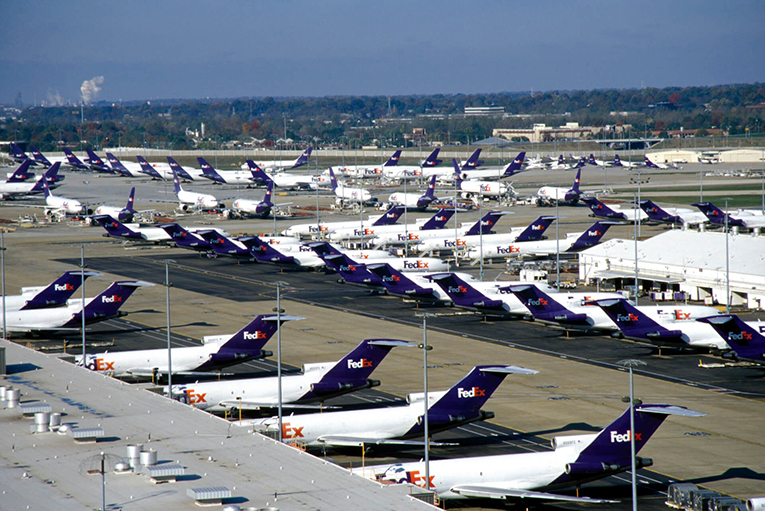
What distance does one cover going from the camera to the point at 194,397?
172ft

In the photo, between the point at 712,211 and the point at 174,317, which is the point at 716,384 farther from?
the point at 712,211

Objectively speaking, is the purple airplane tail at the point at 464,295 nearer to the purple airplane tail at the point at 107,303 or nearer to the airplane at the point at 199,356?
the airplane at the point at 199,356

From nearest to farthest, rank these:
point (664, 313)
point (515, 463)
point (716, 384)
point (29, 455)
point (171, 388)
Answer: point (29, 455) < point (515, 463) < point (171, 388) < point (716, 384) < point (664, 313)

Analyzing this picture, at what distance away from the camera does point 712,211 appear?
129750 millimetres

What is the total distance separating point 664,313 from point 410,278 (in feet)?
86.3

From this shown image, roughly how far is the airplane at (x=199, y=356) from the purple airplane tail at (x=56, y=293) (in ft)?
65.4

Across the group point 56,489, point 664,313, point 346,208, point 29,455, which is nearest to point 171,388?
point 29,455

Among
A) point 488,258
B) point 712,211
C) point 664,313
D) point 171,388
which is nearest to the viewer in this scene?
point 171,388

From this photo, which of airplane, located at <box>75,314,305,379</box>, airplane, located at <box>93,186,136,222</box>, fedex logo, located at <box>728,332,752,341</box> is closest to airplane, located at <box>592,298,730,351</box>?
fedex logo, located at <box>728,332,752,341</box>

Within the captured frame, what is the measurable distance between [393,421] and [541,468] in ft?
28.8

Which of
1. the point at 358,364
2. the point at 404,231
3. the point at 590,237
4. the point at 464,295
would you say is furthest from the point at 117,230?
the point at 358,364

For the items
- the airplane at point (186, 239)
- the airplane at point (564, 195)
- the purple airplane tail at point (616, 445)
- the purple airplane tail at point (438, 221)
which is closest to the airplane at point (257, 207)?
the purple airplane tail at point (438, 221)

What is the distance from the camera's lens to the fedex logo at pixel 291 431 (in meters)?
45.8

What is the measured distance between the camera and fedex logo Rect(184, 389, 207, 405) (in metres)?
52.4
